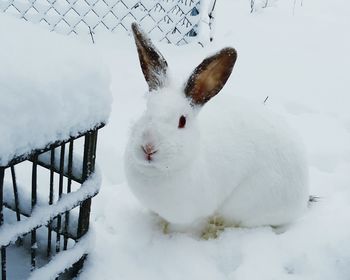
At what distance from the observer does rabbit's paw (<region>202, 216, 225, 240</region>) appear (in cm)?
265

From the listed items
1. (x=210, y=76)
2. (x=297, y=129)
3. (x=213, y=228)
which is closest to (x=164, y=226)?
(x=213, y=228)

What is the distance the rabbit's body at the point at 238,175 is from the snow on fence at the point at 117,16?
1989mm

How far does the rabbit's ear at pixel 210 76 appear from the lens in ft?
7.23

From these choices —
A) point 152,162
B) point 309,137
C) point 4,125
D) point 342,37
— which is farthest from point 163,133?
point 342,37

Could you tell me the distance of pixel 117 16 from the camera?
14.9 ft

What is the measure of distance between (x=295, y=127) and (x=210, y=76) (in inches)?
60.5

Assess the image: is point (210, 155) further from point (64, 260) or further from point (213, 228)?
point (64, 260)

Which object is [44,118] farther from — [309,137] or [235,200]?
[309,137]

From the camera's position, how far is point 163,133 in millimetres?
2105

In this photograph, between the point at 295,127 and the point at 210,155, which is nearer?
the point at 210,155

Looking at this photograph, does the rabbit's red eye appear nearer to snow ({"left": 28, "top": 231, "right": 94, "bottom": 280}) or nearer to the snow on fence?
snow ({"left": 28, "top": 231, "right": 94, "bottom": 280})

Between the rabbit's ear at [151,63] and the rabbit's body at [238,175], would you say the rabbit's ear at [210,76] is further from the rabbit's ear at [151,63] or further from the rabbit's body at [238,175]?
the rabbit's body at [238,175]

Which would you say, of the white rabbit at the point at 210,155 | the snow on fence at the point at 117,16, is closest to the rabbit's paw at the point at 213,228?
the white rabbit at the point at 210,155

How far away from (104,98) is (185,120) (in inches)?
16.7
